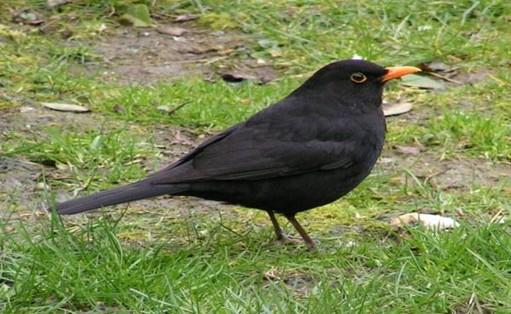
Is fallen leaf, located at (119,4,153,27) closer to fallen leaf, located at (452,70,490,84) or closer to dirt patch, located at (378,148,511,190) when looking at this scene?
fallen leaf, located at (452,70,490,84)

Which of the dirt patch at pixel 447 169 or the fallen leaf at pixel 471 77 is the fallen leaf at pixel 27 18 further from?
the dirt patch at pixel 447 169

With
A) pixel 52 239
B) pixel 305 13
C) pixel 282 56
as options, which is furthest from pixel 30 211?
pixel 305 13

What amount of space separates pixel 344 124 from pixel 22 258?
5.21 feet

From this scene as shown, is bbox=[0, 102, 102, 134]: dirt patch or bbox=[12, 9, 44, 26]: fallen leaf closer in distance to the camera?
bbox=[0, 102, 102, 134]: dirt patch

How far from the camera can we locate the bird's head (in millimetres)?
6133

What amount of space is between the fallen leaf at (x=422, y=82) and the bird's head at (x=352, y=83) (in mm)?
1931

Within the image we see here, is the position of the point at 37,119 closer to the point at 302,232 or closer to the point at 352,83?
the point at 352,83

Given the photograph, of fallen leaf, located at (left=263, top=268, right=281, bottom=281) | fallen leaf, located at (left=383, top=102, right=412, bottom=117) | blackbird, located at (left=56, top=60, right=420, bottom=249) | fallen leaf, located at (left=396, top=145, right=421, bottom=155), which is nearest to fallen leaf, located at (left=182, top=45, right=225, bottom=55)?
fallen leaf, located at (left=383, top=102, right=412, bottom=117)

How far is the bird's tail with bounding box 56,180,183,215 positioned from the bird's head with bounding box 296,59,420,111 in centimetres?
90

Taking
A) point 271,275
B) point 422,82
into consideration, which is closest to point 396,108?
point 422,82

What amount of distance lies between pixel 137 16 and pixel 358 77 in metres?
3.30

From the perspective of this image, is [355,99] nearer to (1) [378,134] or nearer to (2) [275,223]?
(1) [378,134]

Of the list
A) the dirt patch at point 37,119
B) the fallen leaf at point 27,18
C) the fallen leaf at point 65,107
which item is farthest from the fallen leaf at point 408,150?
the fallen leaf at point 27,18

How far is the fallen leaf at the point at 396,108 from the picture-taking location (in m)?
7.73
